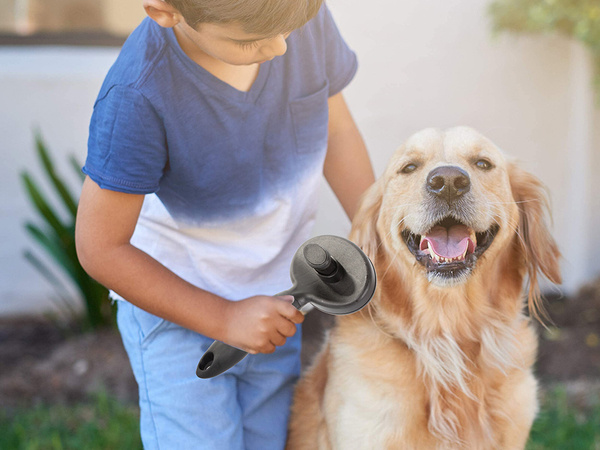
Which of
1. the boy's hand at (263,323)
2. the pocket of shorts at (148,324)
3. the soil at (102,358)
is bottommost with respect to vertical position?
the soil at (102,358)

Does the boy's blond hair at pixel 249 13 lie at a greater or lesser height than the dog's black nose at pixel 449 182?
greater

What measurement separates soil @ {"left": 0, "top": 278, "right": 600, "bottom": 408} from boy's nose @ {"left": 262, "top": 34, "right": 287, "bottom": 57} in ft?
7.05

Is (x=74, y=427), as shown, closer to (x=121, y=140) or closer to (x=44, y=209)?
(x=44, y=209)

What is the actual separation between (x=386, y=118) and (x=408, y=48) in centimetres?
40

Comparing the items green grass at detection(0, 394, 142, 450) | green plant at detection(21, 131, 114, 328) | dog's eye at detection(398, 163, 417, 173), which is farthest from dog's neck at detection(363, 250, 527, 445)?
green plant at detection(21, 131, 114, 328)

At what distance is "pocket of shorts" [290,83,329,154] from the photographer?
1544 mm

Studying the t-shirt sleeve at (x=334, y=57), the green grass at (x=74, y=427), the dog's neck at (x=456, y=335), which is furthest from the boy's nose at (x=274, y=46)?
the green grass at (x=74, y=427)

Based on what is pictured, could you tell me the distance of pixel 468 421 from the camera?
4.82 feet

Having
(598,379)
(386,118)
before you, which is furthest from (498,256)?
(386,118)

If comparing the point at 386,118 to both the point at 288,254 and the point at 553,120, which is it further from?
the point at 288,254

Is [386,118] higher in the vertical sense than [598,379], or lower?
higher

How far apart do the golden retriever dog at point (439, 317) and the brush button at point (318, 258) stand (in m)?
0.41

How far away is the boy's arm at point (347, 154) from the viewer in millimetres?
1736

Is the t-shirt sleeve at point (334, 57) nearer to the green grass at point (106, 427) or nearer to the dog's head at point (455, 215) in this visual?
the dog's head at point (455, 215)
